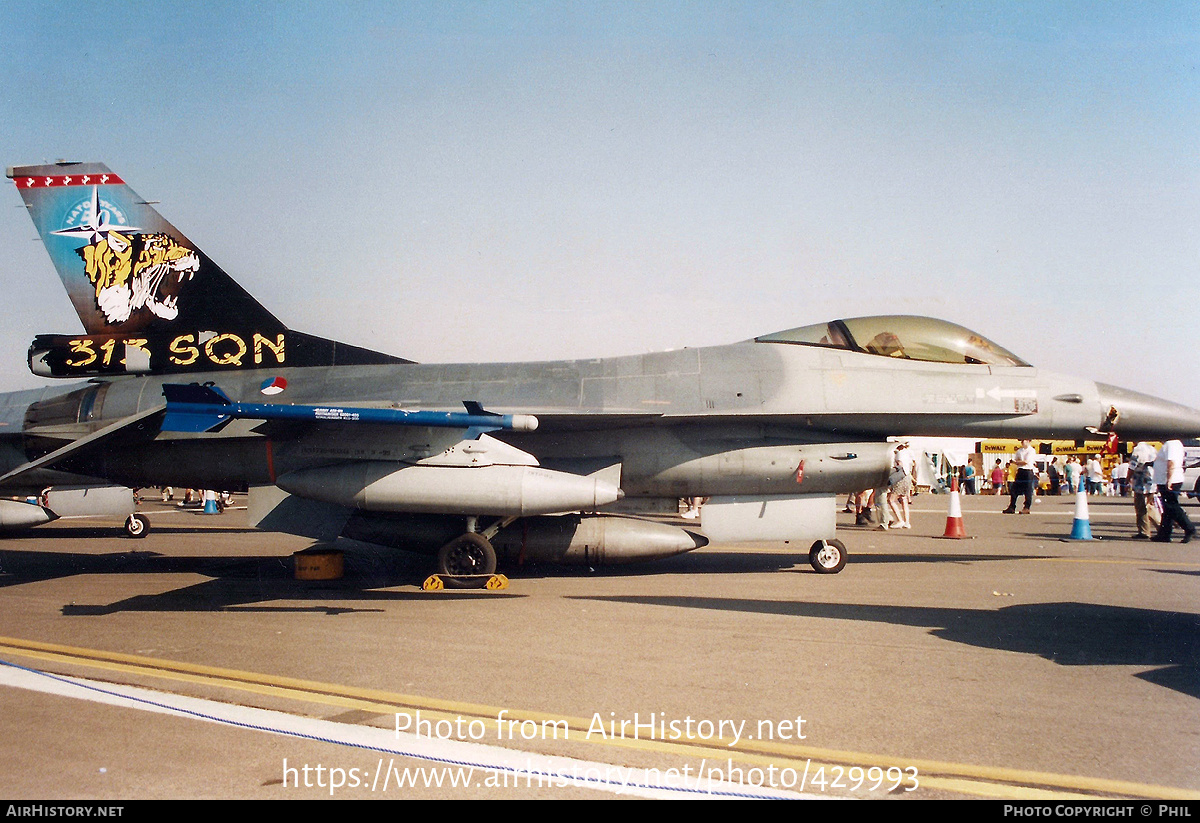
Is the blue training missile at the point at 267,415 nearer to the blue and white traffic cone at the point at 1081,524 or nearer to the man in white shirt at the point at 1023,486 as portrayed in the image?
the blue and white traffic cone at the point at 1081,524

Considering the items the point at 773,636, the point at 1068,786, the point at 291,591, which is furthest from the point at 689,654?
the point at 291,591

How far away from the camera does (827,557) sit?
9.70m

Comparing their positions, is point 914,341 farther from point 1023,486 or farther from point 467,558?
point 1023,486

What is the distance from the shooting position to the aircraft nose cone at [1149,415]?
30.9 feet

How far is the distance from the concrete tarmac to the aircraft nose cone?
1.67m

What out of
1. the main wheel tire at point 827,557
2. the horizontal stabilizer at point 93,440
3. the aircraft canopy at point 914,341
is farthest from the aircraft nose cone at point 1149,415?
the horizontal stabilizer at point 93,440

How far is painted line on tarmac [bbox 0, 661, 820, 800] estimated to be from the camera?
3482mm

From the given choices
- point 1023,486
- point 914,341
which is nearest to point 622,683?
point 914,341

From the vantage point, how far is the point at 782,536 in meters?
9.42

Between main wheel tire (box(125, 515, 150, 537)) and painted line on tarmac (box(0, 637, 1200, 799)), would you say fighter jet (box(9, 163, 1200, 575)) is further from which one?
main wheel tire (box(125, 515, 150, 537))

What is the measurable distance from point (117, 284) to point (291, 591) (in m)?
4.49

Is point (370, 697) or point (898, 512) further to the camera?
point (898, 512)

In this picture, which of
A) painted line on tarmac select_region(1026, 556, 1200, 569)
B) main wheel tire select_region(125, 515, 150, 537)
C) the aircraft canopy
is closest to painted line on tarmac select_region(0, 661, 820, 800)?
the aircraft canopy

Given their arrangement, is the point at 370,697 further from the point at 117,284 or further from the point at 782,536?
the point at 117,284
